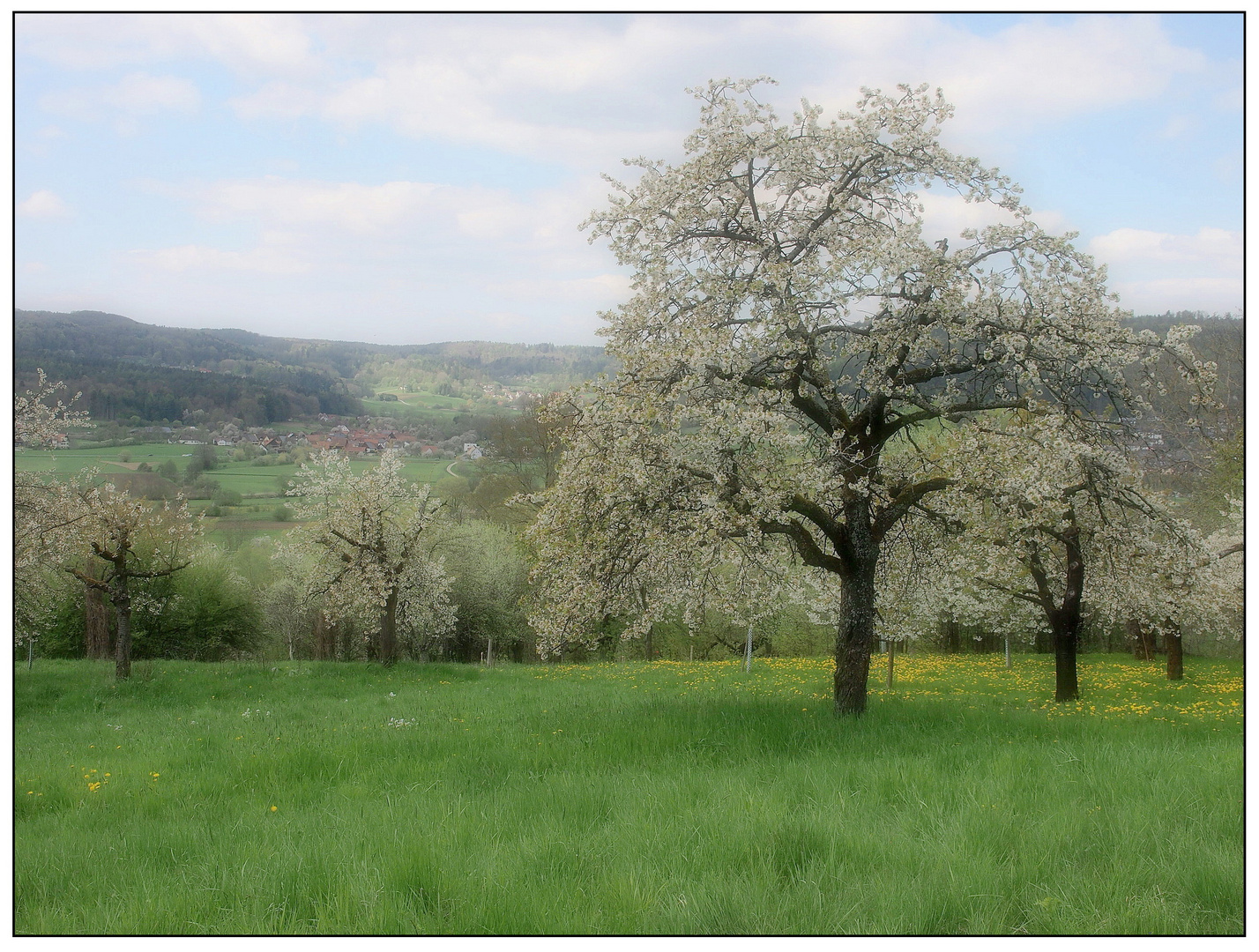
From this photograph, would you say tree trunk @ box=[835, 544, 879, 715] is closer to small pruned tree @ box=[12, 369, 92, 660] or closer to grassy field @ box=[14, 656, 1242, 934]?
grassy field @ box=[14, 656, 1242, 934]

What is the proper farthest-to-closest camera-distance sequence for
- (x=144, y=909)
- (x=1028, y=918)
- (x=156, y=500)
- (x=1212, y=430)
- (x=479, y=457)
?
1. (x=479, y=457)
2. (x=156, y=500)
3. (x=1212, y=430)
4. (x=144, y=909)
5. (x=1028, y=918)

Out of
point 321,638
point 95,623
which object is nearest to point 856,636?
point 95,623

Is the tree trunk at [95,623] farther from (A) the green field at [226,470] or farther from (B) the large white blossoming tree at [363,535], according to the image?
(B) the large white blossoming tree at [363,535]

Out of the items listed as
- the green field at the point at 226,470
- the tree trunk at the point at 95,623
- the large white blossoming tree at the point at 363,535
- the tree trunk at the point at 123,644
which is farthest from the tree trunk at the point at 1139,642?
the tree trunk at the point at 95,623

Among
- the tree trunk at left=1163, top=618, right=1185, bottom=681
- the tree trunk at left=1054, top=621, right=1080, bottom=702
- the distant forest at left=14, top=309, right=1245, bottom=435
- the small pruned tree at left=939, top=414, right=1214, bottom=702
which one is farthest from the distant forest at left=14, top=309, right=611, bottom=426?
the tree trunk at left=1163, top=618, right=1185, bottom=681

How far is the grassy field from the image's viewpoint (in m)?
4.93

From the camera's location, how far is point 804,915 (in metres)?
4.81

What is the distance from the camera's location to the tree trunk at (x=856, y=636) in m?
12.6

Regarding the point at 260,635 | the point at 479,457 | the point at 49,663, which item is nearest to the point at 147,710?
the point at 49,663

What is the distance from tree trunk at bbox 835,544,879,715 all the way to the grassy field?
0.44 meters

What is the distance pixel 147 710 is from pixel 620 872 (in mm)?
19058

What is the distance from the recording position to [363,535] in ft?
98.0

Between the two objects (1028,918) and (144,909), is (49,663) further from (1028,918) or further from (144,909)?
(1028,918)

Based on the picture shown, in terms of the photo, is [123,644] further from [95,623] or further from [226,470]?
[95,623]
